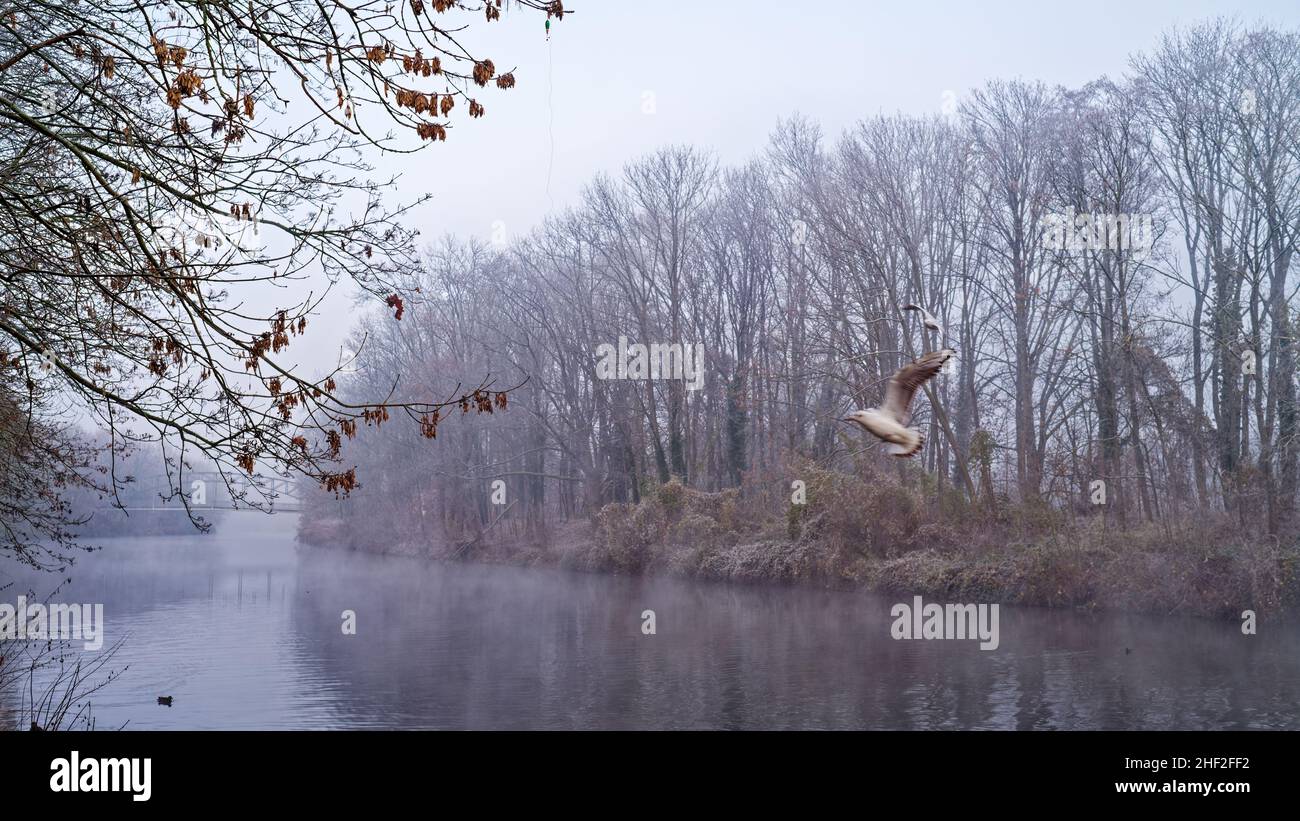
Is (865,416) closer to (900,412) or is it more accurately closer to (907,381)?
(900,412)

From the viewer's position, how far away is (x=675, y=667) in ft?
59.6

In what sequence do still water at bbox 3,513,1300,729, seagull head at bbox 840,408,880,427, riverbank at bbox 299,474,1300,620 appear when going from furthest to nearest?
riverbank at bbox 299,474,1300,620, still water at bbox 3,513,1300,729, seagull head at bbox 840,408,880,427

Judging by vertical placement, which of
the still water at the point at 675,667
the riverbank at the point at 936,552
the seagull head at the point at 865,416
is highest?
the seagull head at the point at 865,416

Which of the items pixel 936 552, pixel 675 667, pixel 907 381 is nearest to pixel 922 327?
pixel 936 552

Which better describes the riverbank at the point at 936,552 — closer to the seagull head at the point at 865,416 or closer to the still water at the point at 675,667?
the still water at the point at 675,667

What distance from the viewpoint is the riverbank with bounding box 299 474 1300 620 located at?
62.3 ft

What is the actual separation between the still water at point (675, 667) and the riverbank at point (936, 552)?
519 millimetres

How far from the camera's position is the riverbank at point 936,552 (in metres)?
19.0

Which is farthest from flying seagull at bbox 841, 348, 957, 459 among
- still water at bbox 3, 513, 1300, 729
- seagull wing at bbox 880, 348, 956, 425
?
still water at bbox 3, 513, 1300, 729

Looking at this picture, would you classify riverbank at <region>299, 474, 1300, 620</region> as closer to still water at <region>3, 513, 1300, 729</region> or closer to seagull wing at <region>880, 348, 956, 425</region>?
still water at <region>3, 513, 1300, 729</region>

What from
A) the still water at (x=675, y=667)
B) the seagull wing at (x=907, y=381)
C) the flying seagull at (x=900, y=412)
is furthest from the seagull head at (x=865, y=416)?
the still water at (x=675, y=667)

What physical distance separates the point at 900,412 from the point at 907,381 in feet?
1.14
